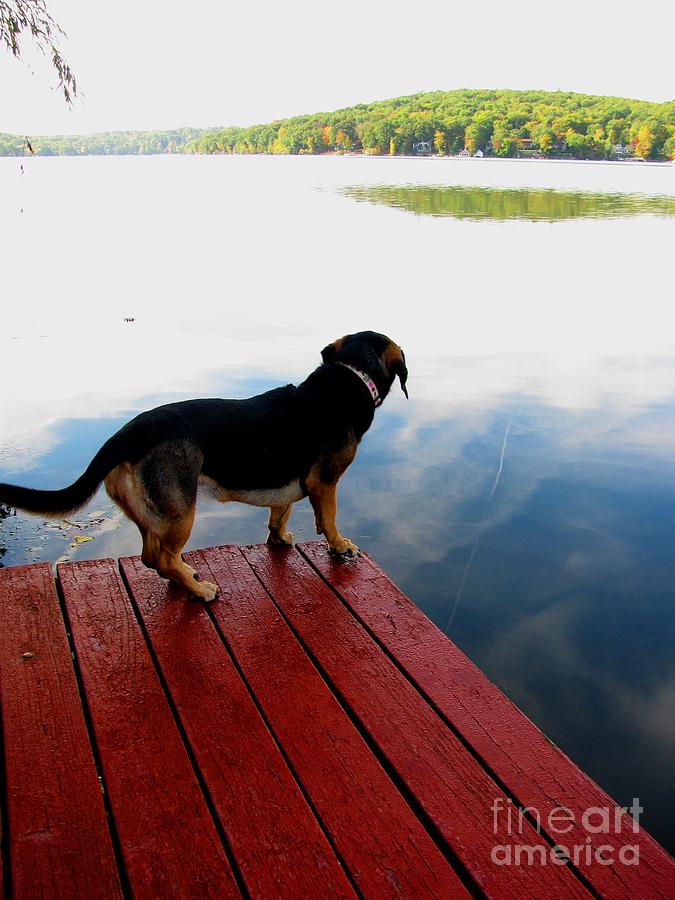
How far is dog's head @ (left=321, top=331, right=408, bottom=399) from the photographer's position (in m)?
3.41

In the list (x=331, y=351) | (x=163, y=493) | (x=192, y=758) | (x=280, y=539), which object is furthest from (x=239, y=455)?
(x=192, y=758)

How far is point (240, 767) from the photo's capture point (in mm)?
2080

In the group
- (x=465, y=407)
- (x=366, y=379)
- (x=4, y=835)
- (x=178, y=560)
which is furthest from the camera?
(x=465, y=407)

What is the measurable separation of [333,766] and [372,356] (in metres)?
1.93

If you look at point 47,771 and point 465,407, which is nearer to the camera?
point 47,771

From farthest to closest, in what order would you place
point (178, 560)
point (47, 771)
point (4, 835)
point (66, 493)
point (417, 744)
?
point (178, 560)
point (66, 493)
point (417, 744)
point (47, 771)
point (4, 835)

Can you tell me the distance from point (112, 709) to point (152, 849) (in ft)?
1.98

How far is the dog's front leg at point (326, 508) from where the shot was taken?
336 centimetres

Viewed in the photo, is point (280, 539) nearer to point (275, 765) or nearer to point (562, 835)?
point (275, 765)

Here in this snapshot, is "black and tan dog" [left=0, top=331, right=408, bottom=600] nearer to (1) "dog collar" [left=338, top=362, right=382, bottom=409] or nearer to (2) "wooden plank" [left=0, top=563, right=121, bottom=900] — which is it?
(1) "dog collar" [left=338, top=362, right=382, bottom=409]

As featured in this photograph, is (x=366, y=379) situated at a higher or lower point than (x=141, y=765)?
higher

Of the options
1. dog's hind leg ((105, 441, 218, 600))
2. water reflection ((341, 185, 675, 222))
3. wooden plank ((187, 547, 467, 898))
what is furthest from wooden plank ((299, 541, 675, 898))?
water reflection ((341, 185, 675, 222))

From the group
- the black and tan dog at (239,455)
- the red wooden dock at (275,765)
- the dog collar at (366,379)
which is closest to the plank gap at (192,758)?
the red wooden dock at (275,765)

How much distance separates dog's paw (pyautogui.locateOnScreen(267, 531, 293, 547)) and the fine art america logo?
5.80 feet
